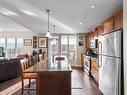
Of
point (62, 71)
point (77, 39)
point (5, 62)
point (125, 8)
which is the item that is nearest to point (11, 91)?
point (5, 62)

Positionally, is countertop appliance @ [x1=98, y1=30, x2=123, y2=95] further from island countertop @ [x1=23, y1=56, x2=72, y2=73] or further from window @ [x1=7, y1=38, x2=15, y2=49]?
window @ [x1=7, y1=38, x2=15, y2=49]

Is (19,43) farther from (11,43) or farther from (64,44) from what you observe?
(64,44)

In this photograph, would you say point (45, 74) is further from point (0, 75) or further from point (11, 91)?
point (0, 75)

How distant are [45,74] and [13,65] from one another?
4285 mm

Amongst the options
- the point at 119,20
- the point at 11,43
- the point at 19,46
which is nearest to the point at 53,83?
the point at 119,20

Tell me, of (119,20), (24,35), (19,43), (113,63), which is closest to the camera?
(113,63)

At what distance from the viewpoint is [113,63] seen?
12.3 ft

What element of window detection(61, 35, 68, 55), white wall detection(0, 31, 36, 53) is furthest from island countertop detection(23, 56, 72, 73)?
white wall detection(0, 31, 36, 53)

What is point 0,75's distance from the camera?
6.60 m

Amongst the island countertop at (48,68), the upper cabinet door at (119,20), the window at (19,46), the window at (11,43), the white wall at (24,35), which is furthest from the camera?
the window at (11,43)

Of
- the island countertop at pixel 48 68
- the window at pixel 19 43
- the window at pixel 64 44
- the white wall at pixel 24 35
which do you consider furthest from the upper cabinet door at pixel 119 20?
the window at pixel 19 43

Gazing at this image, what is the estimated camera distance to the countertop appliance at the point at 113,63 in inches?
136

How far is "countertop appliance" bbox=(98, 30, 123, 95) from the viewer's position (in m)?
3.45

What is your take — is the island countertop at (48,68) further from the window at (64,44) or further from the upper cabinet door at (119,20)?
the window at (64,44)
